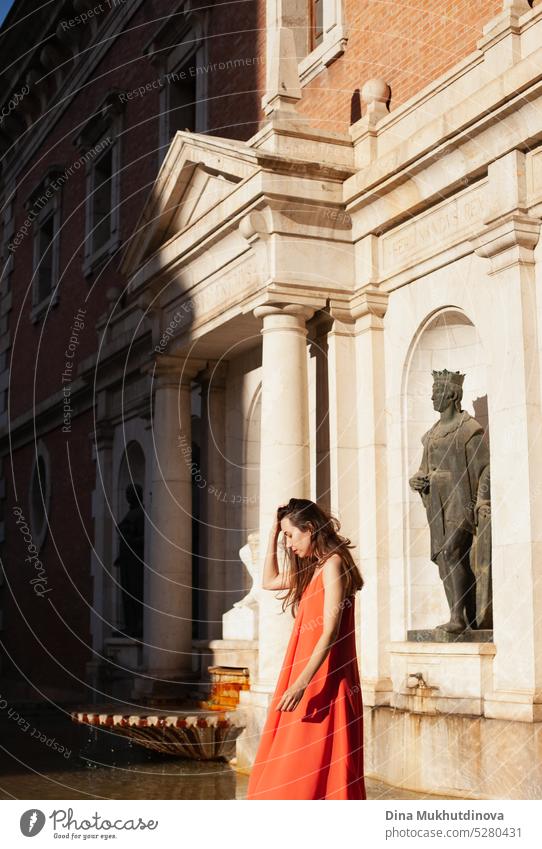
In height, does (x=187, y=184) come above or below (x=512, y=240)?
above

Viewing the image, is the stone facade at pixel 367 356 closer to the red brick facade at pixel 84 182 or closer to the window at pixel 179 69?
the red brick facade at pixel 84 182

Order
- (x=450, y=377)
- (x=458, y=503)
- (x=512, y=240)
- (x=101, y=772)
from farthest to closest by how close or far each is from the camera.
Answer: (x=101, y=772) → (x=450, y=377) → (x=458, y=503) → (x=512, y=240)

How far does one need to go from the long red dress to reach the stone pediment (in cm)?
692

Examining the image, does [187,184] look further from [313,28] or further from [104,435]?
[104,435]

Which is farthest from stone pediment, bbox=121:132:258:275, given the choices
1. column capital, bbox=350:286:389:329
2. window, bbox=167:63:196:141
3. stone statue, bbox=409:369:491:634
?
window, bbox=167:63:196:141

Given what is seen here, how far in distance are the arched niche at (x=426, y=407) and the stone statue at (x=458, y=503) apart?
483mm

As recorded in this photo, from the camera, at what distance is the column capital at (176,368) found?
52.2ft

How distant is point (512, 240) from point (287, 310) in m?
2.87

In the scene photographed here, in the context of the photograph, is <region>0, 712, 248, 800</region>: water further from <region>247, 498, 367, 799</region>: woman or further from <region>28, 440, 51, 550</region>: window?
<region>28, 440, 51, 550</region>: window

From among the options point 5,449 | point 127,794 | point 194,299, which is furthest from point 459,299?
point 5,449

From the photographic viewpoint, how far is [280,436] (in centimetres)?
1223

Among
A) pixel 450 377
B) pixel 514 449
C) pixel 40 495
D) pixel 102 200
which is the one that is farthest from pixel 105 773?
pixel 40 495

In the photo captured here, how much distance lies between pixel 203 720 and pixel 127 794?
145 cm

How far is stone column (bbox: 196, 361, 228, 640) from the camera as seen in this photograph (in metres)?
16.2
